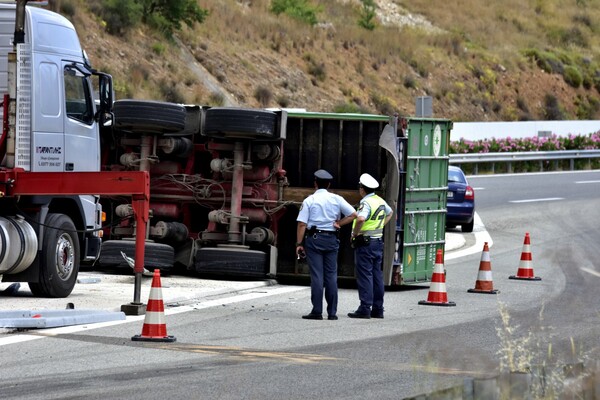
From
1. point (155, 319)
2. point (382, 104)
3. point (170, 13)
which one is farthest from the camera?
point (382, 104)

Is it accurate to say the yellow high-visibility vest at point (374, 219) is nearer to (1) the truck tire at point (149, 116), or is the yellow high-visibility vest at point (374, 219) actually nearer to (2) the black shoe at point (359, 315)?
(2) the black shoe at point (359, 315)

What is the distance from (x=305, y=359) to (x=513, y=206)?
22789mm

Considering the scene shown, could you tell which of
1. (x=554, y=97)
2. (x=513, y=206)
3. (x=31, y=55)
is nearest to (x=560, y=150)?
(x=513, y=206)

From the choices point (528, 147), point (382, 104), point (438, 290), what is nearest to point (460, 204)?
point (438, 290)

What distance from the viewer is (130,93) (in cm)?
4247

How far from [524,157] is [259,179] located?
26.5m

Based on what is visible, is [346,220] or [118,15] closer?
[346,220]

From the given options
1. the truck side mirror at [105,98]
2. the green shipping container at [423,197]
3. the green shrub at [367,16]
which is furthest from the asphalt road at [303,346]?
the green shrub at [367,16]

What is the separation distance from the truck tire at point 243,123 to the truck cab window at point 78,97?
268 centimetres

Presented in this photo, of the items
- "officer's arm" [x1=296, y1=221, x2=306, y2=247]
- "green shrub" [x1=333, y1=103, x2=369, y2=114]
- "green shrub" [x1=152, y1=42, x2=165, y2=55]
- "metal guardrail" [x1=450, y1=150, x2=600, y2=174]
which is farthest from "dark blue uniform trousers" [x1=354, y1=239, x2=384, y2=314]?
"green shrub" [x1=333, y1=103, x2=369, y2=114]

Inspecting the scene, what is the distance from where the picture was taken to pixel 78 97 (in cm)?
1584

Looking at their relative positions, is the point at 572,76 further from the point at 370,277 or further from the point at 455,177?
the point at 370,277

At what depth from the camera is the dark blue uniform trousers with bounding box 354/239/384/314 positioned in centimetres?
1486

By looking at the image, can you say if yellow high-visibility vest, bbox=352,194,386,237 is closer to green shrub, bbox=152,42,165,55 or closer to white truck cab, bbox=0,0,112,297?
white truck cab, bbox=0,0,112,297
